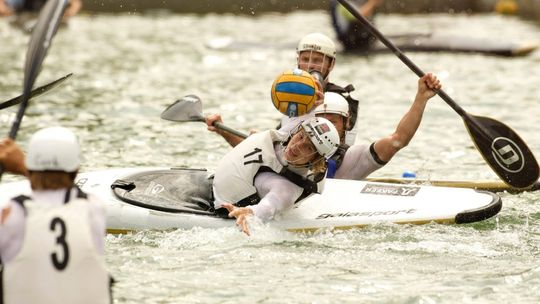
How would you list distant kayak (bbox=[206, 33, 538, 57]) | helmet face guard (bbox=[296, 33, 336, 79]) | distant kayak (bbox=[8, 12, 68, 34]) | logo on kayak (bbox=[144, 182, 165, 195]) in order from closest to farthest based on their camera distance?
1. logo on kayak (bbox=[144, 182, 165, 195])
2. helmet face guard (bbox=[296, 33, 336, 79])
3. distant kayak (bbox=[206, 33, 538, 57])
4. distant kayak (bbox=[8, 12, 68, 34])

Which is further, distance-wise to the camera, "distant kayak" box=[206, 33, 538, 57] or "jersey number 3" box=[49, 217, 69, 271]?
"distant kayak" box=[206, 33, 538, 57]

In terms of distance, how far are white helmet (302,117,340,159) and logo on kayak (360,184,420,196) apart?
0.91 m

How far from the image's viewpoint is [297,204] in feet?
25.1

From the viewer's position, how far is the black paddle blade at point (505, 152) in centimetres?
873

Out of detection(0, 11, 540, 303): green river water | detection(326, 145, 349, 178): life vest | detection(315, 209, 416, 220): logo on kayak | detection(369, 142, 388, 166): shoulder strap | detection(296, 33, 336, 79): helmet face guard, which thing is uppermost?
detection(296, 33, 336, 79): helmet face guard

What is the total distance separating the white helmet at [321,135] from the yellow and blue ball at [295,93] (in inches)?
22.5

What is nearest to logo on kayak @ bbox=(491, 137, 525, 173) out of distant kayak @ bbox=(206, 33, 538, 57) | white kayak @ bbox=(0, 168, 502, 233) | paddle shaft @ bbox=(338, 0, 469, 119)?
paddle shaft @ bbox=(338, 0, 469, 119)

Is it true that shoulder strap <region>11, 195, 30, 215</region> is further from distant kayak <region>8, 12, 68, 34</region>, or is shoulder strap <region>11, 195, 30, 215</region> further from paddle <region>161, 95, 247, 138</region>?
distant kayak <region>8, 12, 68, 34</region>

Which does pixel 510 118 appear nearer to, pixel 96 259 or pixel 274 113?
pixel 274 113

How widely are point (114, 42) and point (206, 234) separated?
16.3 metres

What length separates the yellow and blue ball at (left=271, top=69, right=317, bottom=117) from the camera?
773 cm

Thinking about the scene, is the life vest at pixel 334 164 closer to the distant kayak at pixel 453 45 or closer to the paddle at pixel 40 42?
the paddle at pixel 40 42

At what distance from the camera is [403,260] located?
7113 mm

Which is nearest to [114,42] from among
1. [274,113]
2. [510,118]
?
[274,113]
